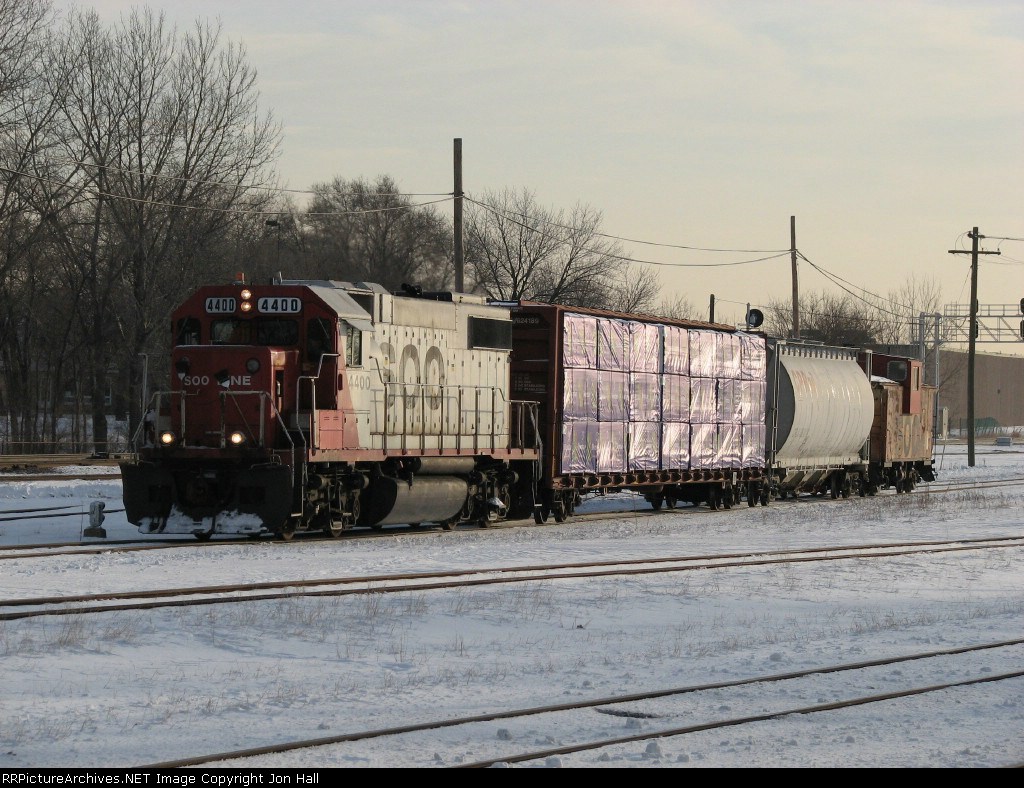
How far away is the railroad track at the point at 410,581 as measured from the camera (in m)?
12.6

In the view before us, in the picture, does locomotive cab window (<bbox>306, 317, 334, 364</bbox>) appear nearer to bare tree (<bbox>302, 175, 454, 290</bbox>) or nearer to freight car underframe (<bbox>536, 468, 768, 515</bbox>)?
freight car underframe (<bbox>536, 468, 768, 515</bbox>)

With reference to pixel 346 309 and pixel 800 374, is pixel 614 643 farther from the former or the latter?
pixel 800 374

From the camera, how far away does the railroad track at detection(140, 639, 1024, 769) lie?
7285 mm

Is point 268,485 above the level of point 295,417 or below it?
below

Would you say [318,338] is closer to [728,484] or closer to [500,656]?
[500,656]

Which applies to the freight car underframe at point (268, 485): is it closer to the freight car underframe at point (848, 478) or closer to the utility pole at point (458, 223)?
the utility pole at point (458, 223)

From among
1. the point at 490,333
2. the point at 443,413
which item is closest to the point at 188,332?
the point at 443,413

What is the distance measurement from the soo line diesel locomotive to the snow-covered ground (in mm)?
1022

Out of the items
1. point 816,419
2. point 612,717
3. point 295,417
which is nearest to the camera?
point 612,717

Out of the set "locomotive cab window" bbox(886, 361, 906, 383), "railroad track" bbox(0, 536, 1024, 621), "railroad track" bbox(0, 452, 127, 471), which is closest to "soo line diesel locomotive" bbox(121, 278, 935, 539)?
"railroad track" bbox(0, 536, 1024, 621)

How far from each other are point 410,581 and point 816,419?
1781 centimetres

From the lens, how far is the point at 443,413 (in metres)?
21.5

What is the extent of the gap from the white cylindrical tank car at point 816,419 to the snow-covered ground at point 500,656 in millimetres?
10646
